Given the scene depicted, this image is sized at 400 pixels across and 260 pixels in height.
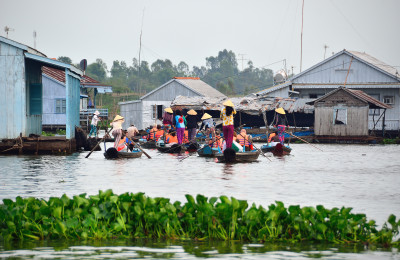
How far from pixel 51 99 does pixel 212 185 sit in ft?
109

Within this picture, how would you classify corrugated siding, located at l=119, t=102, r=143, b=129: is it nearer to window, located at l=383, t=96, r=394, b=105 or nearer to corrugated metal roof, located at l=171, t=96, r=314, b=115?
corrugated metal roof, located at l=171, t=96, r=314, b=115

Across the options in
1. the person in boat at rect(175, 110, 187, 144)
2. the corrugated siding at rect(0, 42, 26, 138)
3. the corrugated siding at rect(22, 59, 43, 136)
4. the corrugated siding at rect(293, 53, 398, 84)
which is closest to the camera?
the corrugated siding at rect(0, 42, 26, 138)

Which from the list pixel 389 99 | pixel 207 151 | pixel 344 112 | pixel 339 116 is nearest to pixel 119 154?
pixel 207 151

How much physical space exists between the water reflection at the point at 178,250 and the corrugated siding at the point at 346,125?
1324 inches

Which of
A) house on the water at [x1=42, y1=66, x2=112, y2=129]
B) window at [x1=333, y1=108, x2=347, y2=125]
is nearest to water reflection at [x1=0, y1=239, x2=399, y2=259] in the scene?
window at [x1=333, y1=108, x2=347, y2=125]

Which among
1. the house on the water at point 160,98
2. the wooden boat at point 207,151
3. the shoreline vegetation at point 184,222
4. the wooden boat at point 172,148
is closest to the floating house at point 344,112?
the wooden boat at point 172,148

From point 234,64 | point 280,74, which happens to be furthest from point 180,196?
point 234,64

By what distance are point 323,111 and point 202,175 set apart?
2441 centimetres

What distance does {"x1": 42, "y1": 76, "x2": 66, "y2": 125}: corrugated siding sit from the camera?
47406 mm

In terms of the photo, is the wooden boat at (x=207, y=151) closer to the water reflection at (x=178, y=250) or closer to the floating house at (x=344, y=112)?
the water reflection at (x=178, y=250)

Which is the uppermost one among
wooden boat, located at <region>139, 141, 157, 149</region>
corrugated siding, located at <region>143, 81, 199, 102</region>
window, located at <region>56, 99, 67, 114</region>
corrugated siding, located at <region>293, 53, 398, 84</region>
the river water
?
corrugated siding, located at <region>293, 53, 398, 84</region>

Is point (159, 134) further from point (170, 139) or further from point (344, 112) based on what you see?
point (344, 112)

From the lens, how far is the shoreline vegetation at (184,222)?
31.5ft

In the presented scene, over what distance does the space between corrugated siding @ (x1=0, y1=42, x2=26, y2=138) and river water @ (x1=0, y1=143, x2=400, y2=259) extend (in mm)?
1585
